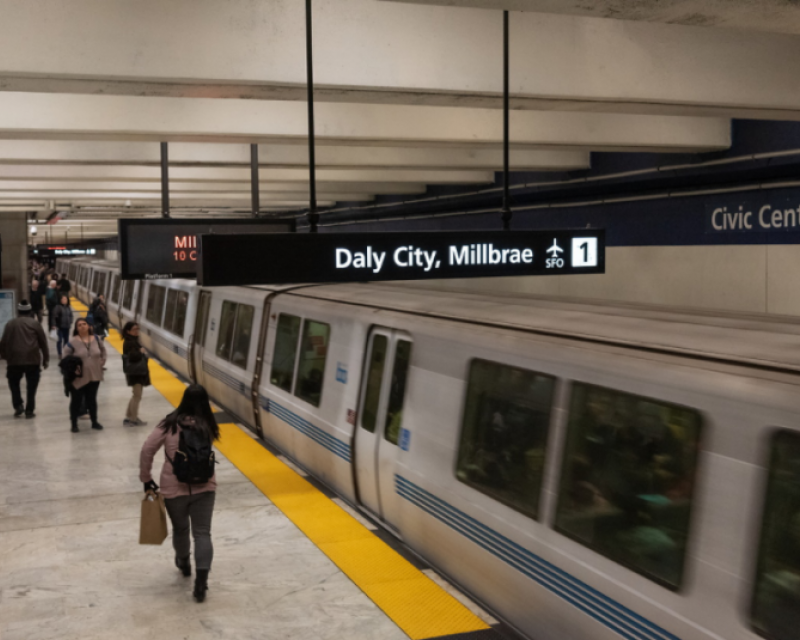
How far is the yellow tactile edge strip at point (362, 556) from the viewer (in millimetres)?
5250

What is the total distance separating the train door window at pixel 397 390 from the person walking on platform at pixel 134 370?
550 centimetres

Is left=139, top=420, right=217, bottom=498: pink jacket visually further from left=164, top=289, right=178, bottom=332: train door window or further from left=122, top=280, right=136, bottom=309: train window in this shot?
left=122, top=280, right=136, bottom=309: train window

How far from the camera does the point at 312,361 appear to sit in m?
8.75

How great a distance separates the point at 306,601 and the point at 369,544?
1066 mm

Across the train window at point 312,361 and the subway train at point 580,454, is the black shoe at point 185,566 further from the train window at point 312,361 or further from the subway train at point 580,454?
the train window at point 312,361

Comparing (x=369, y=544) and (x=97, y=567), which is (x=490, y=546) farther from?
(x=97, y=567)

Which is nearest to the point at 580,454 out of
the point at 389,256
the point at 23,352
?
the point at 389,256

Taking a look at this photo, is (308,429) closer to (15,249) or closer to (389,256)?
(389,256)

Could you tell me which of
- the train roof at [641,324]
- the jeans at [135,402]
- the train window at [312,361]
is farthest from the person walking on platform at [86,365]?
the train roof at [641,324]

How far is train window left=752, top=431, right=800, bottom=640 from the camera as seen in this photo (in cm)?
318

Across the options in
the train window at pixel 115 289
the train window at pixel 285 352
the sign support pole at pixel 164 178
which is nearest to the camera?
the train window at pixel 285 352

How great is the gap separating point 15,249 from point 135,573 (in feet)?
65.1

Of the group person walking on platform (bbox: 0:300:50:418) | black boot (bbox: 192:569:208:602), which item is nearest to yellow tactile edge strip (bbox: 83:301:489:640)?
black boot (bbox: 192:569:208:602)

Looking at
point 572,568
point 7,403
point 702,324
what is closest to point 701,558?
point 572,568
